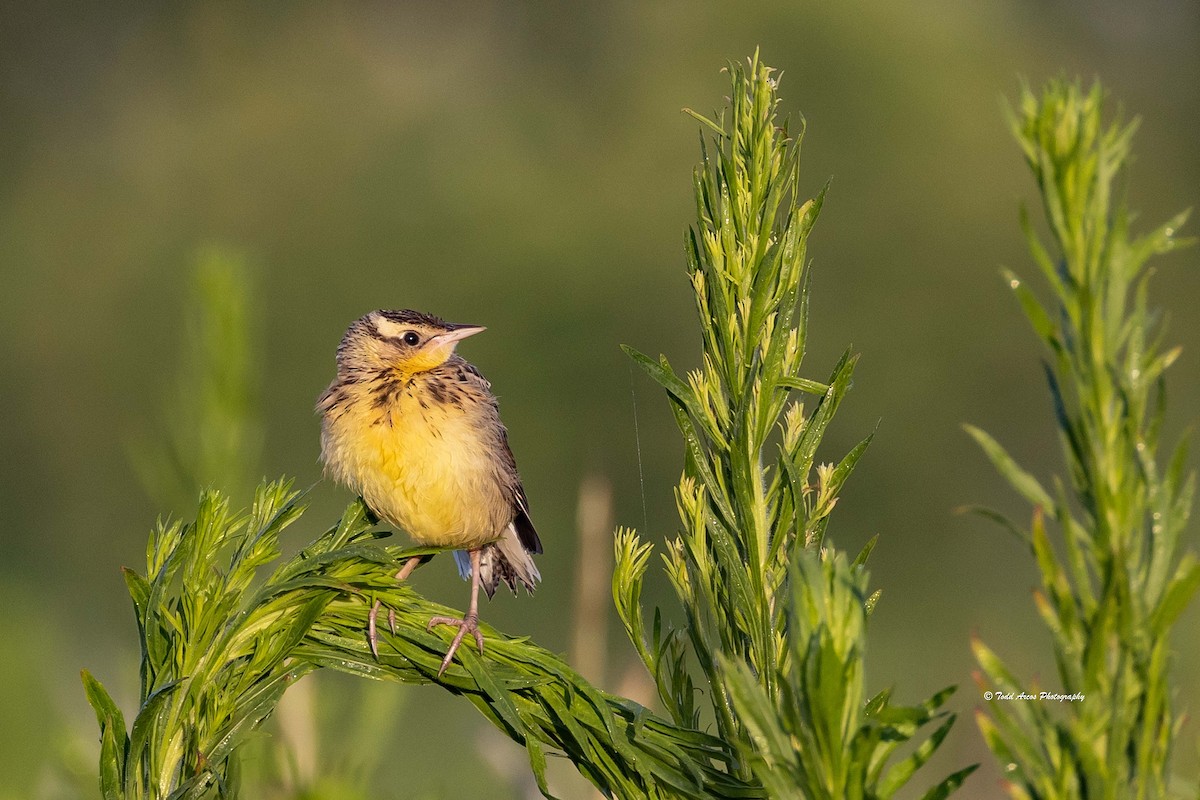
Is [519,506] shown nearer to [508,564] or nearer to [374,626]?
[508,564]

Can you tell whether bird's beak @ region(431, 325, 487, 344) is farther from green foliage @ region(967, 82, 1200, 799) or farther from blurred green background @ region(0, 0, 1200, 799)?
blurred green background @ region(0, 0, 1200, 799)

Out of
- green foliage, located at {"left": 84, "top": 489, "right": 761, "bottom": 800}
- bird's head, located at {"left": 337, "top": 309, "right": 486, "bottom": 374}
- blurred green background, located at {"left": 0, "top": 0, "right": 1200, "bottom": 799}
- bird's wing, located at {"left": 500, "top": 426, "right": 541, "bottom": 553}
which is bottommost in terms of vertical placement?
green foliage, located at {"left": 84, "top": 489, "right": 761, "bottom": 800}

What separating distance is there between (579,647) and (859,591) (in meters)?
1.94

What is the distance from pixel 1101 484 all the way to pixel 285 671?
103 centimetres

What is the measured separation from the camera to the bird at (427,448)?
3.41 m

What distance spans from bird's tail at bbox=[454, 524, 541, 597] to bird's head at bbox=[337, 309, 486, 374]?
558 millimetres

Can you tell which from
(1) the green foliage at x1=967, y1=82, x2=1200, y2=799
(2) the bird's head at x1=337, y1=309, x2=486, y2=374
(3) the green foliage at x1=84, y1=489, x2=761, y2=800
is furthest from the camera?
(2) the bird's head at x1=337, y1=309, x2=486, y2=374

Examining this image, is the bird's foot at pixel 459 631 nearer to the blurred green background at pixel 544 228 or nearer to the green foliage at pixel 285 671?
the green foliage at pixel 285 671

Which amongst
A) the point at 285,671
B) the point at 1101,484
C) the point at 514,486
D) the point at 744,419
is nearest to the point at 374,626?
the point at 285,671

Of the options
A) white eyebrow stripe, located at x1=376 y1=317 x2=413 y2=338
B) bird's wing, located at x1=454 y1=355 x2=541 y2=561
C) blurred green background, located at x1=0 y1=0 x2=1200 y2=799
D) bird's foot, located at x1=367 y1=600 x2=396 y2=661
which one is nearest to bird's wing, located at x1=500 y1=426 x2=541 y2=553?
bird's wing, located at x1=454 y1=355 x2=541 y2=561

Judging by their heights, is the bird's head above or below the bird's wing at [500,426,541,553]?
above

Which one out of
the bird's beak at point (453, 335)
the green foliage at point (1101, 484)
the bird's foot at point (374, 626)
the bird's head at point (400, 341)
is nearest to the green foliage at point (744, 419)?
the bird's foot at point (374, 626)

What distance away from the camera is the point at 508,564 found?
13.3 ft

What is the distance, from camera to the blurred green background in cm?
1388
